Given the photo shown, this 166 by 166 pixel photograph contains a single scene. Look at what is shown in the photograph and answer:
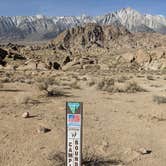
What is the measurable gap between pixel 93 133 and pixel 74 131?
4.76 meters

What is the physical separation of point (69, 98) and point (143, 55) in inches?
2158

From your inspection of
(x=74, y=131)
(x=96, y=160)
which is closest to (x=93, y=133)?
(x=96, y=160)

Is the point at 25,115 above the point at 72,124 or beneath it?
beneath

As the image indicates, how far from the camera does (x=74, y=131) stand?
743 centimetres

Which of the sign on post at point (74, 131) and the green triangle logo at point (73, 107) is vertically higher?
the green triangle logo at point (73, 107)

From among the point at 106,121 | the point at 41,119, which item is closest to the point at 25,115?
the point at 41,119

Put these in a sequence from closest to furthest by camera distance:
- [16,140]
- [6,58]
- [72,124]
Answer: [72,124], [16,140], [6,58]

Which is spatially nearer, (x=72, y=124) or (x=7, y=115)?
(x=72, y=124)

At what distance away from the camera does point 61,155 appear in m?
9.79

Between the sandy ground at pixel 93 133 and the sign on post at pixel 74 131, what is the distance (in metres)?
1.65

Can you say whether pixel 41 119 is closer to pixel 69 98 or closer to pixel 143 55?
pixel 69 98

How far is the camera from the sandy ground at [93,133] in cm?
978

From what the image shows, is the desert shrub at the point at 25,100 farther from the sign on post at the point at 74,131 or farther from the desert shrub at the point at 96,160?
the sign on post at the point at 74,131

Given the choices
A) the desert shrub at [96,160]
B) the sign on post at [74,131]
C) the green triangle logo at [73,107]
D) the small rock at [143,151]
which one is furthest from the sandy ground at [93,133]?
the green triangle logo at [73,107]
